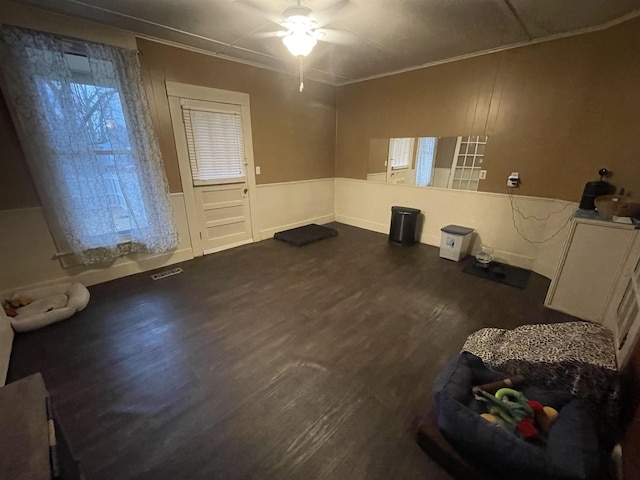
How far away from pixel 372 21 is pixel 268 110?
2079mm

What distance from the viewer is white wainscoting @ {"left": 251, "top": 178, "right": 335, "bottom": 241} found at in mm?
4445

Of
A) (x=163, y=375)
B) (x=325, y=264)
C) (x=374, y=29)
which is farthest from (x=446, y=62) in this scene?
(x=163, y=375)

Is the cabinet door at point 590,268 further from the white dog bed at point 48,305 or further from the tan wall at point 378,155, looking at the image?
the white dog bed at point 48,305

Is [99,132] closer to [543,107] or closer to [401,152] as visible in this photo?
[401,152]

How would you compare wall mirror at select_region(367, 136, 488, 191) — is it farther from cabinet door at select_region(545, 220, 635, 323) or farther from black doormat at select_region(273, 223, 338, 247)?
cabinet door at select_region(545, 220, 635, 323)

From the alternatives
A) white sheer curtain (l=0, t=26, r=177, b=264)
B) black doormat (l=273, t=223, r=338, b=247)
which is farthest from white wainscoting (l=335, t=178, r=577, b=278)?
white sheer curtain (l=0, t=26, r=177, b=264)

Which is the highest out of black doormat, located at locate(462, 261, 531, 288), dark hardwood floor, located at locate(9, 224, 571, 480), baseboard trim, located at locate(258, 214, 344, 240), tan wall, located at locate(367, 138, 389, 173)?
tan wall, located at locate(367, 138, 389, 173)

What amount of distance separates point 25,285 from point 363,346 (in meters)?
3.37

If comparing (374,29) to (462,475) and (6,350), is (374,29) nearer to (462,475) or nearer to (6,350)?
(462,475)

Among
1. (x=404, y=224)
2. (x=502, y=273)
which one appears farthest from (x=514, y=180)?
(x=404, y=224)

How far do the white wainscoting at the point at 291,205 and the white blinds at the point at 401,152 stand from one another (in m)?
1.30

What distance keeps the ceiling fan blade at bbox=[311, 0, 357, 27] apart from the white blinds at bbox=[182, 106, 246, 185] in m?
1.79


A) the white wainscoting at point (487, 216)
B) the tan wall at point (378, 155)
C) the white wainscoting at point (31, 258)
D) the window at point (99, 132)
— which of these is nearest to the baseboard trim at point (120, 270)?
the white wainscoting at point (31, 258)

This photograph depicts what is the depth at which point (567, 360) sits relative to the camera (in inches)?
58.7
